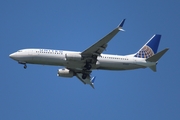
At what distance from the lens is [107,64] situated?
5384 centimetres

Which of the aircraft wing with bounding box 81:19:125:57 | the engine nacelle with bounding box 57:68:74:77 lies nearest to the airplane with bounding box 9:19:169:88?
the aircraft wing with bounding box 81:19:125:57

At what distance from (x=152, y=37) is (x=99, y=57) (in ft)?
36.5

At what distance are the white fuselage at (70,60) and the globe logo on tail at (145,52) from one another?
7.16ft

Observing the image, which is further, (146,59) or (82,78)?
(82,78)

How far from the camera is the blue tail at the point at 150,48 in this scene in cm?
5794

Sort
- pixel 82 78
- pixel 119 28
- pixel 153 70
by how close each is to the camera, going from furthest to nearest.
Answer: pixel 82 78 < pixel 153 70 < pixel 119 28

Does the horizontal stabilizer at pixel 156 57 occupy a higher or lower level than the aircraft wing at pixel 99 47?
lower

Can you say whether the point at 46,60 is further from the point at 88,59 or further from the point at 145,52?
the point at 145,52

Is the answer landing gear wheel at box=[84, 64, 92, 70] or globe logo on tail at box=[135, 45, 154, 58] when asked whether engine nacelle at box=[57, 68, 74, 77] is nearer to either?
landing gear wheel at box=[84, 64, 92, 70]

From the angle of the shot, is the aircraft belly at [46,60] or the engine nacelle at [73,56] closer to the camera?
the aircraft belly at [46,60]

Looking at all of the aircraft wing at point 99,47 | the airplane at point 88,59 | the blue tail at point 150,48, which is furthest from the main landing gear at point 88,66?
the blue tail at point 150,48

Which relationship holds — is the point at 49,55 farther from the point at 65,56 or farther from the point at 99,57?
the point at 99,57

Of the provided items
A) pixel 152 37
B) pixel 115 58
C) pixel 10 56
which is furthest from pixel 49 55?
pixel 152 37

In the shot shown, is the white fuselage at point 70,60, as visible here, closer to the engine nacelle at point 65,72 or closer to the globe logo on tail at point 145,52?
the globe logo on tail at point 145,52
